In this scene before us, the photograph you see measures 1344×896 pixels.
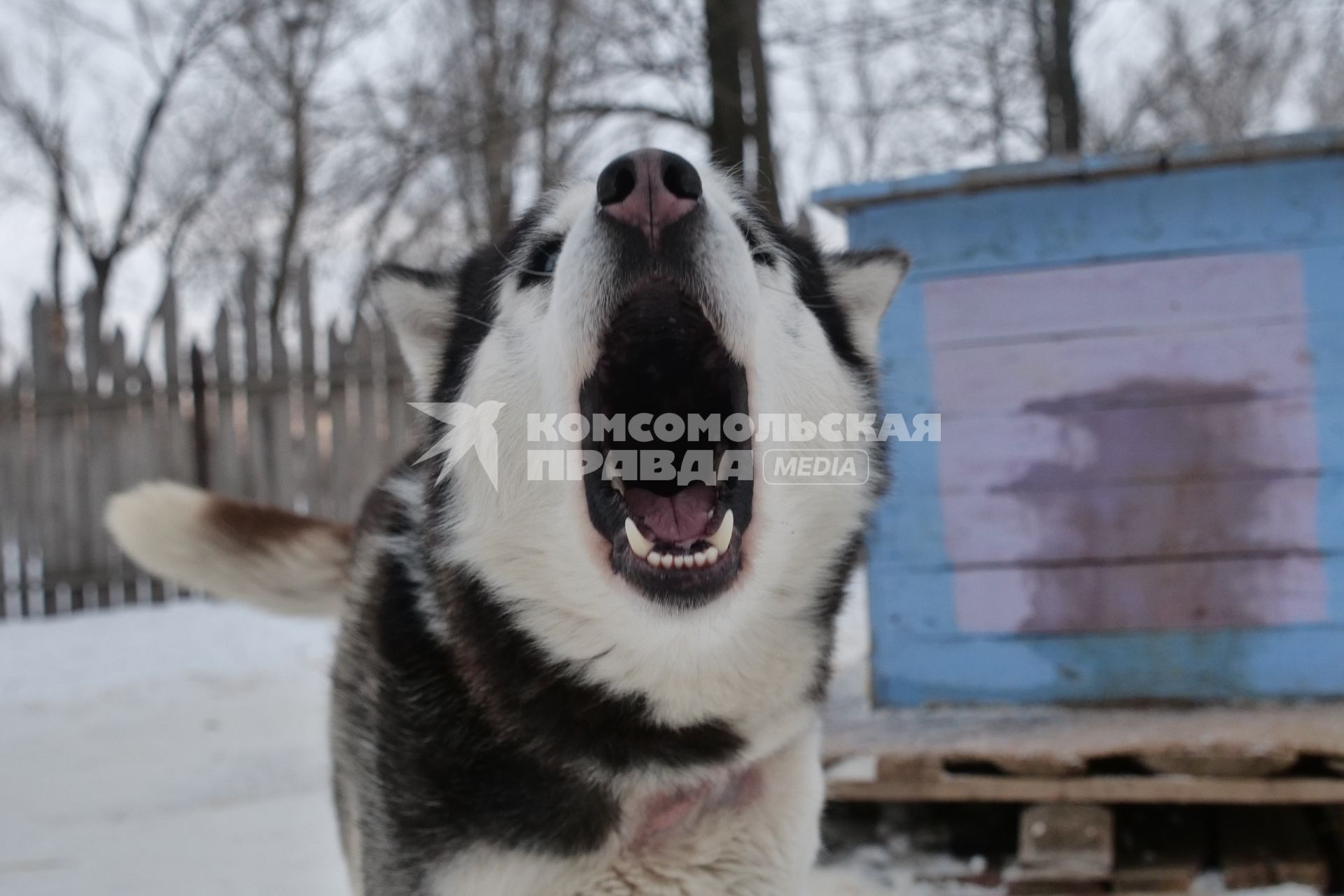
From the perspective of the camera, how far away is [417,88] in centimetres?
694

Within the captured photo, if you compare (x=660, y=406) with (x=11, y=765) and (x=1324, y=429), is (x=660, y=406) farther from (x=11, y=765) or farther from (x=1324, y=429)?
(x=11, y=765)

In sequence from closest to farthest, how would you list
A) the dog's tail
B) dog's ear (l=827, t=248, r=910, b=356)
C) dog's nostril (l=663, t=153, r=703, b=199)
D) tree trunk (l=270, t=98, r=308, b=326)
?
dog's nostril (l=663, t=153, r=703, b=199) < dog's ear (l=827, t=248, r=910, b=356) < the dog's tail < tree trunk (l=270, t=98, r=308, b=326)

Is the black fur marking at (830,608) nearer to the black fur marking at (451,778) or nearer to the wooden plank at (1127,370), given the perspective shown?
the black fur marking at (451,778)

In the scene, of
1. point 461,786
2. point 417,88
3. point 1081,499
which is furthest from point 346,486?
point 461,786

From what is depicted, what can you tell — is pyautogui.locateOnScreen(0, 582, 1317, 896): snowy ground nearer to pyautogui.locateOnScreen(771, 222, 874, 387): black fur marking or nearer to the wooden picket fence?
the wooden picket fence

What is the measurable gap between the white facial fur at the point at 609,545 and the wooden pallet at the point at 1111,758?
1.13 metres

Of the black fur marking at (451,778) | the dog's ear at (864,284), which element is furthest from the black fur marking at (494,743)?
the dog's ear at (864,284)

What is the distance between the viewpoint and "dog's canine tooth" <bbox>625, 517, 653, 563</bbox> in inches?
60.6

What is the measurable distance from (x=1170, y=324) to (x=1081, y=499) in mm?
594

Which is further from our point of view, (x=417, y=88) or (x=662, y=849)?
(x=417, y=88)

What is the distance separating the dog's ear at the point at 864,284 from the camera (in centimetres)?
206

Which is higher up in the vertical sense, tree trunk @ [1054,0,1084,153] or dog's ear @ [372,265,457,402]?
tree trunk @ [1054,0,1084,153]

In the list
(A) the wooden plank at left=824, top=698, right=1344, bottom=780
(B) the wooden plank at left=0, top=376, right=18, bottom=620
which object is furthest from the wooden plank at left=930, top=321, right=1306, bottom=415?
(B) the wooden plank at left=0, top=376, right=18, bottom=620

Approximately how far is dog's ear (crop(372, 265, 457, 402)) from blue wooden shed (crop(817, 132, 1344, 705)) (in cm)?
162
